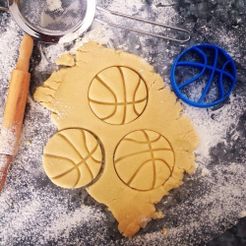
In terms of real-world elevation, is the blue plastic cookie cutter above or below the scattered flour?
above

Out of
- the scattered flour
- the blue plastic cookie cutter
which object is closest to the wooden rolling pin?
the scattered flour

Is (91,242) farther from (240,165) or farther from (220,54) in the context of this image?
(220,54)

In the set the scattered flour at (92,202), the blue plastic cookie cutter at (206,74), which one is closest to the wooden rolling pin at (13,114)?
the scattered flour at (92,202)

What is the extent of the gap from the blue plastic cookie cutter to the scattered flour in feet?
0.10

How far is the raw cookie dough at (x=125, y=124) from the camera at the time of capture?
3.94 ft

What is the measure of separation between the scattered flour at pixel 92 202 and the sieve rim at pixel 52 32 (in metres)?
0.02

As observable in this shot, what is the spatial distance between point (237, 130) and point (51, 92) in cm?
47

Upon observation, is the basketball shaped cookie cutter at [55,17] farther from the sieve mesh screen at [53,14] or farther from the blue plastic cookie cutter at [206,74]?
the blue plastic cookie cutter at [206,74]

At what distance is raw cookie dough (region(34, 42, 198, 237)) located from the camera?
1.20 metres

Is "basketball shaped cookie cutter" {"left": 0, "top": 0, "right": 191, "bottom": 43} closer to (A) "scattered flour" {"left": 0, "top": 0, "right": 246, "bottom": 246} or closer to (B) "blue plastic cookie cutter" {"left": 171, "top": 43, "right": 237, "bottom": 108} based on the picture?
(A) "scattered flour" {"left": 0, "top": 0, "right": 246, "bottom": 246}

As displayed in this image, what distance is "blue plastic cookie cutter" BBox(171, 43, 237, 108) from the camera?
3.98 ft

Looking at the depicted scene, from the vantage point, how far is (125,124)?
3.98 feet

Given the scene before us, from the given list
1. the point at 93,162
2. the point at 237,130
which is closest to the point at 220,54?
the point at 237,130

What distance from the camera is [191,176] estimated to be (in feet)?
4.02
